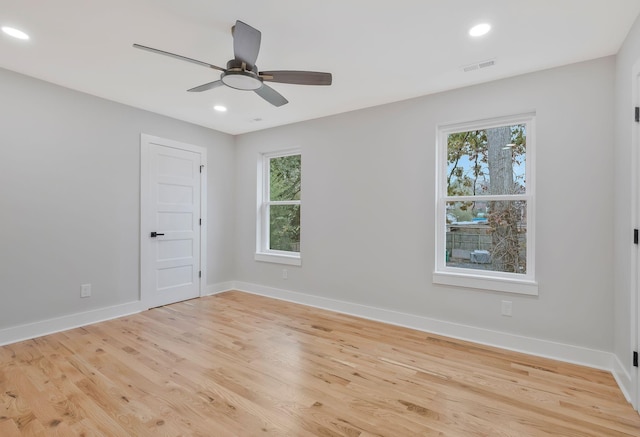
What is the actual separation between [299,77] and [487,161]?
2081 mm

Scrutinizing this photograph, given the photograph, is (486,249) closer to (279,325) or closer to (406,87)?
(406,87)

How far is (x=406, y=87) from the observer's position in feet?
10.6

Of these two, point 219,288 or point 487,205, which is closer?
point 487,205

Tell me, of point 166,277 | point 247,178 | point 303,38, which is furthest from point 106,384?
point 247,178

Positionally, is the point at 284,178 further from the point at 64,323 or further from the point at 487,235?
the point at 64,323

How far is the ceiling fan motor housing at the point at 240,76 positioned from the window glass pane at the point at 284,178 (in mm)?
2262

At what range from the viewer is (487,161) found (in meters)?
3.18

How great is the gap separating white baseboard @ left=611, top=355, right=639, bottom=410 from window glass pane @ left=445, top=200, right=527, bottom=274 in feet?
2.98

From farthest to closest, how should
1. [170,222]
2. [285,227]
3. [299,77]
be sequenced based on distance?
[285,227] → [170,222] → [299,77]

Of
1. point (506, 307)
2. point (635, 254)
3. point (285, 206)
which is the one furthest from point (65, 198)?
point (635, 254)

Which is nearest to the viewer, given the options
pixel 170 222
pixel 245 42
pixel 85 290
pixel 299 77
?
pixel 245 42

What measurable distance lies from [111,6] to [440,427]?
3.30 metres

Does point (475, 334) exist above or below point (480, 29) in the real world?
below

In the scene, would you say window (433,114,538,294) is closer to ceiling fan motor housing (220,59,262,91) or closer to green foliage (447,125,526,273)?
green foliage (447,125,526,273)
